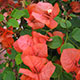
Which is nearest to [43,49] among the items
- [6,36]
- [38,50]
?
[38,50]

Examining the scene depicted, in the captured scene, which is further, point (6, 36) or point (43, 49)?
point (6, 36)

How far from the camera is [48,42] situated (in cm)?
31

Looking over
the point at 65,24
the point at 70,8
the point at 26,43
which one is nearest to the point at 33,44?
the point at 26,43

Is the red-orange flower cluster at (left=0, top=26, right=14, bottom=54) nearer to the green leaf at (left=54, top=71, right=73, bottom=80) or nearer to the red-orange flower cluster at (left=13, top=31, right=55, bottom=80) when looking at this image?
the red-orange flower cluster at (left=13, top=31, right=55, bottom=80)

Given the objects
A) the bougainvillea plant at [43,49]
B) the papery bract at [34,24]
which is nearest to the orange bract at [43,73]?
the bougainvillea plant at [43,49]

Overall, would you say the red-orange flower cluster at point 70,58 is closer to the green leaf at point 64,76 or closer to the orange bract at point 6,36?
the green leaf at point 64,76

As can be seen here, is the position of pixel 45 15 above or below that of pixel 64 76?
above

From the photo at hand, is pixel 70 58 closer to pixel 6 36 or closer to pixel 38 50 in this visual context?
pixel 38 50

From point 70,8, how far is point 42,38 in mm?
332

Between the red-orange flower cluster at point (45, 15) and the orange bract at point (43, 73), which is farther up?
the red-orange flower cluster at point (45, 15)

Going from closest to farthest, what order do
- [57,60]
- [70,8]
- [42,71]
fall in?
[42,71] < [57,60] < [70,8]

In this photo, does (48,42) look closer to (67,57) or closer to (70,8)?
(67,57)

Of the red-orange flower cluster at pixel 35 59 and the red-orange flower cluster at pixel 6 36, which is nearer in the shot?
the red-orange flower cluster at pixel 35 59

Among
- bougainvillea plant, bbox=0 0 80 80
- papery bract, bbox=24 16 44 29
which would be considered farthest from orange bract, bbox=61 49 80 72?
papery bract, bbox=24 16 44 29
